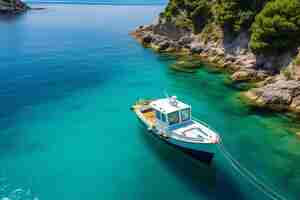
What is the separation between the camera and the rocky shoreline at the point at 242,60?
45125 millimetres

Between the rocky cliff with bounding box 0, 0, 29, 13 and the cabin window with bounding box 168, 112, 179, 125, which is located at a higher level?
the rocky cliff with bounding box 0, 0, 29, 13

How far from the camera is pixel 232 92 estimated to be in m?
51.3

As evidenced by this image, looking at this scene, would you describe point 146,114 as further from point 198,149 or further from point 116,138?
point 198,149

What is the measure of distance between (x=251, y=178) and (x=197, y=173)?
5.21m

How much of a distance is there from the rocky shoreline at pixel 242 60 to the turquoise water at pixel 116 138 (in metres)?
3.54

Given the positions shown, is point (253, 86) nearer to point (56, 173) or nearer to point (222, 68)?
point (222, 68)

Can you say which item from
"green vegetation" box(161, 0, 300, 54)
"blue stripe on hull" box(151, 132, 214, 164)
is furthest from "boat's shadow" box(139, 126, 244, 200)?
"green vegetation" box(161, 0, 300, 54)

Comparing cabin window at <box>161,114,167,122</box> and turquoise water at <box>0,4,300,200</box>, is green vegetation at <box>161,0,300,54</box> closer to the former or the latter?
turquoise water at <box>0,4,300,200</box>

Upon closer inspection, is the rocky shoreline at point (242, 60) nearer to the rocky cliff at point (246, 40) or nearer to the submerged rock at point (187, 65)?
the rocky cliff at point (246, 40)

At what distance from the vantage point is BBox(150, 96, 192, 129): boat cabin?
3434 centimetres

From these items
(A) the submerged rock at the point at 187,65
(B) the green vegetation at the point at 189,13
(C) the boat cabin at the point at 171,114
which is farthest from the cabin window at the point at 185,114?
(B) the green vegetation at the point at 189,13

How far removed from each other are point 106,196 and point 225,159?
13362 mm

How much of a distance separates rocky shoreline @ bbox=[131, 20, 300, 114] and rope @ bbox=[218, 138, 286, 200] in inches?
594

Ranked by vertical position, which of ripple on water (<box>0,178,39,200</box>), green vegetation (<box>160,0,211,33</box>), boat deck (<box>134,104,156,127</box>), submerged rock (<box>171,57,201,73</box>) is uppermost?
green vegetation (<box>160,0,211,33</box>)
